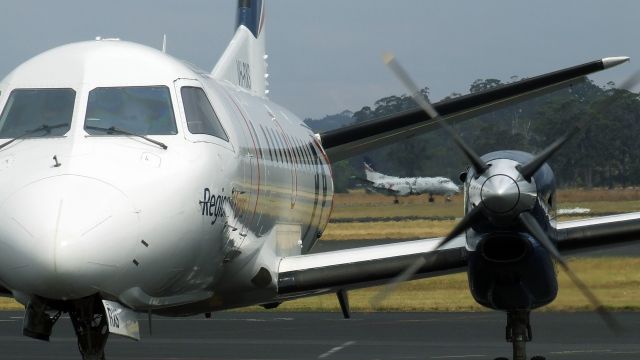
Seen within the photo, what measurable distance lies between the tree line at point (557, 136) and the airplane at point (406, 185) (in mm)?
37137

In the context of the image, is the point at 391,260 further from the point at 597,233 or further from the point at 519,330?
the point at 597,233

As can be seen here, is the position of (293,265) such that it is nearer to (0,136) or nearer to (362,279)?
(362,279)

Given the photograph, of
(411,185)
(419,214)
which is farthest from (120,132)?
(411,185)

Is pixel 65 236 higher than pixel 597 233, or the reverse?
pixel 597 233

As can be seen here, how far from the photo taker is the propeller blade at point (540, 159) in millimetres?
10633

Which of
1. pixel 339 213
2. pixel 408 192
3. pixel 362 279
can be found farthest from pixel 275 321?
pixel 408 192

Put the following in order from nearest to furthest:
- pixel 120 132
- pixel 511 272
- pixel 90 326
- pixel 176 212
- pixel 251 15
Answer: pixel 176 212 < pixel 120 132 < pixel 90 326 < pixel 511 272 < pixel 251 15

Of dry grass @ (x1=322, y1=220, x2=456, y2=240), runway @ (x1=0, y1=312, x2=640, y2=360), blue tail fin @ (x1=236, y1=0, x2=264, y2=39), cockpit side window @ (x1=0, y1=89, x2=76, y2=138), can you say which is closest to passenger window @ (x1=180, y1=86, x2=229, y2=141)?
cockpit side window @ (x1=0, y1=89, x2=76, y2=138)

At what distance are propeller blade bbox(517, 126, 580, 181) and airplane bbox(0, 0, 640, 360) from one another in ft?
0.08

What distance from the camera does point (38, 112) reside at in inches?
401

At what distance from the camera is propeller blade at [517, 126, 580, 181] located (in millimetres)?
10633

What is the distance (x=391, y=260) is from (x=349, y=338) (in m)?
7.64

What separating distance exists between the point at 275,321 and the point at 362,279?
37.3 ft

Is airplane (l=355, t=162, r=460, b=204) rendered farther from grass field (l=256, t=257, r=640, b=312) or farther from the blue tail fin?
the blue tail fin
